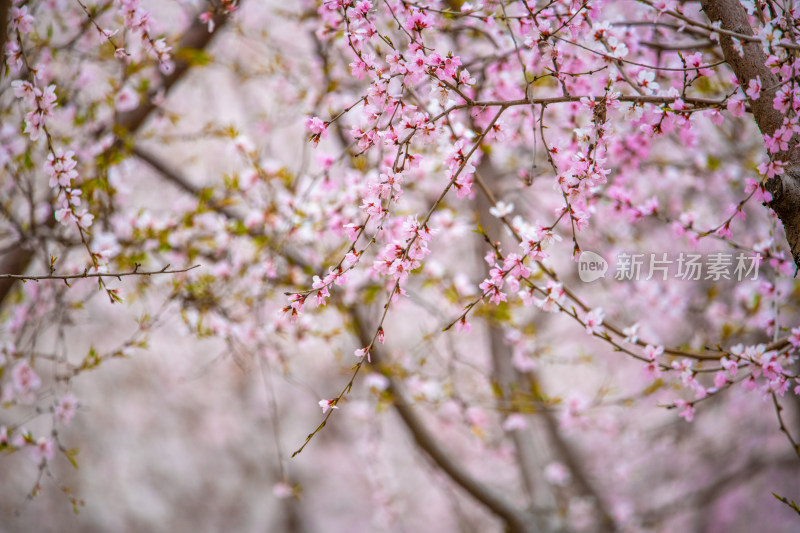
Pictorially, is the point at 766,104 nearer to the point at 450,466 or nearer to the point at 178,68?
the point at 450,466

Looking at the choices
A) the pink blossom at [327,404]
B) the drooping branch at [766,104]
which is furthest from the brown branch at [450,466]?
the drooping branch at [766,104]

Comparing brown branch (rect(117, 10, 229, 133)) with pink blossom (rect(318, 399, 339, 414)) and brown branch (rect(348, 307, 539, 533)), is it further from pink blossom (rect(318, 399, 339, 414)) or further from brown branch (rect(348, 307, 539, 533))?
pink blossom (rect(318, 399, 339, 414))

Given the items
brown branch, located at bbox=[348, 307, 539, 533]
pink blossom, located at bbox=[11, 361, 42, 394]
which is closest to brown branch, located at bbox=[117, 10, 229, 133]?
pink blossom, located at bbox=[11, 361, 42, 394]

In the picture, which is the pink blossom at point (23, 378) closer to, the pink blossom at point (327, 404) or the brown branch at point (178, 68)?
the brown branch at point (178, 68)

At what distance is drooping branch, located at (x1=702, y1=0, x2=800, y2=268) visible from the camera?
1421 mm

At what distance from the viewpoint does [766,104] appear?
4.70ft

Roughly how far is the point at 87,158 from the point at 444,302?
6.31 feet

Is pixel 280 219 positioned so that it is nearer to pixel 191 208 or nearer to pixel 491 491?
pixel 191 208

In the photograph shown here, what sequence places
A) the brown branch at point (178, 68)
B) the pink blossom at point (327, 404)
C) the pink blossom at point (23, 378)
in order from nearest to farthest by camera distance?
the pink blossom at point (327, 404)
the pink blossom at point (23, 378)
the brown branch at point (178, 68)

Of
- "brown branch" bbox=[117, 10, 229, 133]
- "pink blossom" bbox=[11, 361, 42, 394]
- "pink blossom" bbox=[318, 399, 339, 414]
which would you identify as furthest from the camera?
"brown branch" bbox=[117, 10, 229, 133]

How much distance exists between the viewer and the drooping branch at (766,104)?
4.66ft

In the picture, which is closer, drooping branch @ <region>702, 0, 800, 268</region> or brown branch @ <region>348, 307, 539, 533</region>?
drooping branch @ <region>702, 0, 800, 268</region>

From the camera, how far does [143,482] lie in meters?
6.48

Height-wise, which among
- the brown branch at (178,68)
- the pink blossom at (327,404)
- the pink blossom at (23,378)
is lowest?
the pink blossom at (327,404)
